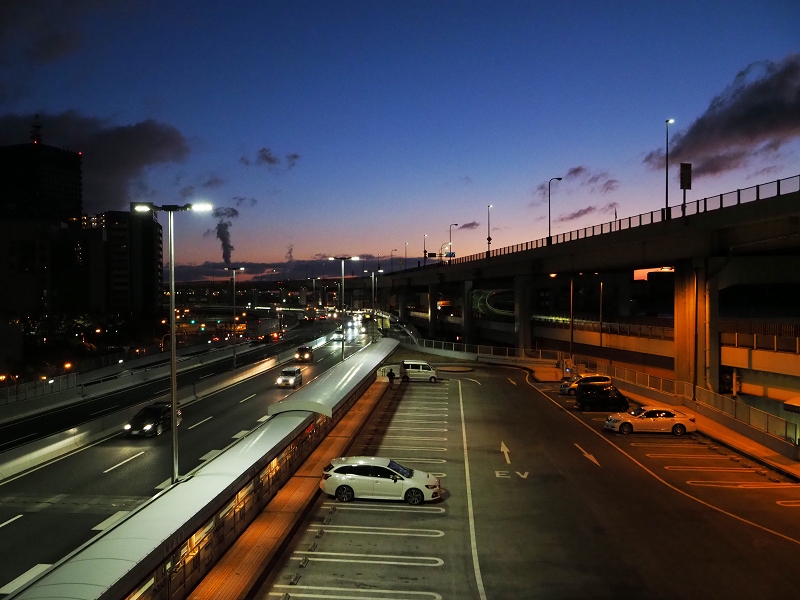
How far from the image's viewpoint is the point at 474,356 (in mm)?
62031

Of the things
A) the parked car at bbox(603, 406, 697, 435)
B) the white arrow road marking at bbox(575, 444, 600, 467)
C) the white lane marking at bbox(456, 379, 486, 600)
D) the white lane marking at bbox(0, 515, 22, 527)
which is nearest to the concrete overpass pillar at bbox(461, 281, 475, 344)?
the parked car at bbox(603, 406, 697, 435)

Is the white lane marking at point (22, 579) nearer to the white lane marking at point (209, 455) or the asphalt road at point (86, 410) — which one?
the white lane marking at point (209, 455)

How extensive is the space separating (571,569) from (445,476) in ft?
26.8

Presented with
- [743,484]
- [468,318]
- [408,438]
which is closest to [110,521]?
[408,438]

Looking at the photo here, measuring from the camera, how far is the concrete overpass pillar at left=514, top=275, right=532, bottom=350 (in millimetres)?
66375

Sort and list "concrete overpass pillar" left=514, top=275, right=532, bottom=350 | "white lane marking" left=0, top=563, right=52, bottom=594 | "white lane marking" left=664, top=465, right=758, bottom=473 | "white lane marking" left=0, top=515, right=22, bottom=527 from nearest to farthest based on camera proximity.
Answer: "white lane marking" left=0, top=563, right=52, bottom=594, "white lane marking" left=0, top=515, right=22, bottom=527, "white lane marking" left=664, top=465, right=758, bottom=473, "concrete overpass pillar" left=514, top=275, right=532, bottom=350

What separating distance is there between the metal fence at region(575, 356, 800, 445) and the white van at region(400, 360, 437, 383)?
44.0 ft

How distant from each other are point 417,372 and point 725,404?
23453 mm

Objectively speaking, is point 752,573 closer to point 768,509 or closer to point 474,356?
point 768,509

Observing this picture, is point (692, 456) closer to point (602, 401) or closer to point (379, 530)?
point (602, 401)

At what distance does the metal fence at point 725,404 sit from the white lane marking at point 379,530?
1756 cm

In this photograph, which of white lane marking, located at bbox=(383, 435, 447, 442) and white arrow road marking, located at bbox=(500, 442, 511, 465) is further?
Answer: white lane marking, located at bbox=(383, 435, 447, 442)

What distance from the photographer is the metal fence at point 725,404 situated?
25.1 m

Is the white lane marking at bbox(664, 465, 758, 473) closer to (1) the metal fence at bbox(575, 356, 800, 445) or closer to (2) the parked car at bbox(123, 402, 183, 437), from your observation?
(1) the metal fence at bbox(575, 356, 800, 445)
